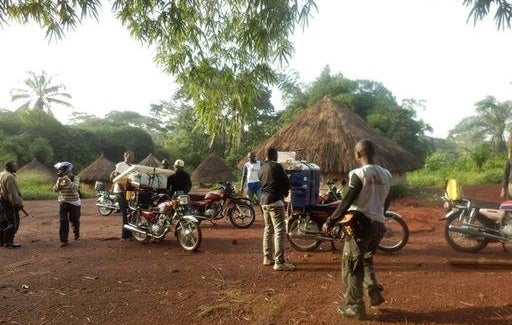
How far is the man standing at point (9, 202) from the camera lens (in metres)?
8.31

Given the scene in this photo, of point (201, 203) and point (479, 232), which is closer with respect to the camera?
point (479, 232)

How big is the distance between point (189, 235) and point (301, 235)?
2.10m

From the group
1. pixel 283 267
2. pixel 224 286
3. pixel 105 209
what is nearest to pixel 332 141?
pixel 105 209

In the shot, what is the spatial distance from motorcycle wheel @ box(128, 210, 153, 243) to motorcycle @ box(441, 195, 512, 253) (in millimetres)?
5699

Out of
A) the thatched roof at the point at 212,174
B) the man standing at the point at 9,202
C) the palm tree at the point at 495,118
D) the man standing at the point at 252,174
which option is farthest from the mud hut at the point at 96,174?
the palm tree at the point at 495,118

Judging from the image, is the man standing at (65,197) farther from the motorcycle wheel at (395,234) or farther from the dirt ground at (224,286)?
the motorcycle wheel at (395,234)

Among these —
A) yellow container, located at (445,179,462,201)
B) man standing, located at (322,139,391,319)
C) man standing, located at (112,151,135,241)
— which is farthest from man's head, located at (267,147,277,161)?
man standing, located at (112,151,135,241)

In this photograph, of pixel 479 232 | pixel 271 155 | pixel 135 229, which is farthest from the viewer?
pixel 135 229

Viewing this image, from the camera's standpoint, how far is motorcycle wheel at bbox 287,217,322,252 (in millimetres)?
7148

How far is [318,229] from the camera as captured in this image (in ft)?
23.4

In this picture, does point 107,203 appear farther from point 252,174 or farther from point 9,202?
point 9,202

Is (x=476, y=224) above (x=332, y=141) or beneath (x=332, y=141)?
beneath

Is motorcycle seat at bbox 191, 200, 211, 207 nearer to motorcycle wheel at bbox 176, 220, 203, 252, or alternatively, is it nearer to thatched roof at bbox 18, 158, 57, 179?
motorcycle wheel at bbox 176, 220, 203, 252

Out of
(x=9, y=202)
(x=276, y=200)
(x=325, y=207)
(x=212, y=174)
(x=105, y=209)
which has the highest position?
(x=212, y=174)
